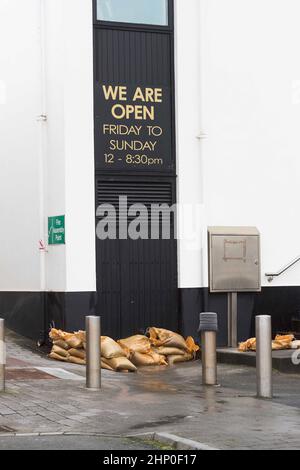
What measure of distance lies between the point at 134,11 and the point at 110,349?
6.08 m

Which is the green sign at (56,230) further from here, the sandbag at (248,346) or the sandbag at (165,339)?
the sandbag at (248,346)

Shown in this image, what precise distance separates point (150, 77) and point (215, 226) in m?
2.93

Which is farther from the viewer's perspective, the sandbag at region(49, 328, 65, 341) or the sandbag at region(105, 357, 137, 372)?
the sandbag at region(49, 328, 65, 341)

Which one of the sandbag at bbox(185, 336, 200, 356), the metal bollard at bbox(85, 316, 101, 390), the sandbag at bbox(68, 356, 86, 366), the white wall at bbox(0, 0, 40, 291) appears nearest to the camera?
the metal bollard at bbox(85, 316, 101, 390)

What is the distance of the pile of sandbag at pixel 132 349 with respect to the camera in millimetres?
13100

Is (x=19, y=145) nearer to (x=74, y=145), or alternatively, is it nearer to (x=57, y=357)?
(x=74, y=145)

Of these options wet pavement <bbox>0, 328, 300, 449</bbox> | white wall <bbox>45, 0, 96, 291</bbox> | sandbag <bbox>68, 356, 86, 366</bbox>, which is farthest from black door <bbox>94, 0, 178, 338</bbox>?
wet pavement <bbox>0, 328, 300, 449</bbox>

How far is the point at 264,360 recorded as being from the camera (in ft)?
34.4

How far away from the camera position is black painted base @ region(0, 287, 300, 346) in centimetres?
1396

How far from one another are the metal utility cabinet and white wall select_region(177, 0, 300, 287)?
8.7 inches

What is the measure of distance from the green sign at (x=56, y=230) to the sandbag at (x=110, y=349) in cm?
190

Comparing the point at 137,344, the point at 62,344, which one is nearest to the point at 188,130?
the point at 137,344

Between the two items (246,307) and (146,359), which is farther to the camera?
(246,307)

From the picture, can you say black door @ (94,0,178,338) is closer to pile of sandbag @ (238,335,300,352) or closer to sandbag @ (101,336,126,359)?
sandbag @ (101,336,126,359)
